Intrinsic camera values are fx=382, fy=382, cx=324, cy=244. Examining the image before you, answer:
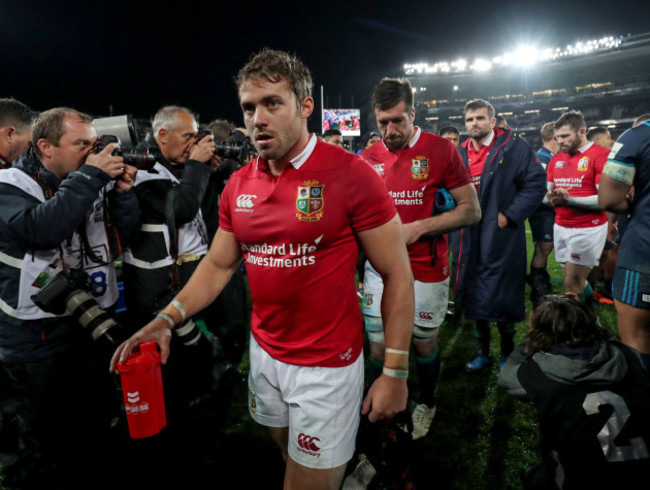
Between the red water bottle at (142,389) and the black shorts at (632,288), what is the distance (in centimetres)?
270

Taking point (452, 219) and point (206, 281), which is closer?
point (206, 281)

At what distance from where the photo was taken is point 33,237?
6.68 ft

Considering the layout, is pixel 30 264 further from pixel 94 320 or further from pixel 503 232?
pixel 503 232

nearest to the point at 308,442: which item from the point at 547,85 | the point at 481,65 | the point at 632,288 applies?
the point at 632,288

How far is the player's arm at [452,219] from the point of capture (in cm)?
266

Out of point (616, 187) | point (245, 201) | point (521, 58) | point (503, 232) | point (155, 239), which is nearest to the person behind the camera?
point (245, 201)

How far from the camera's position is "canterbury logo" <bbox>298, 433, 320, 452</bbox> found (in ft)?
5.24

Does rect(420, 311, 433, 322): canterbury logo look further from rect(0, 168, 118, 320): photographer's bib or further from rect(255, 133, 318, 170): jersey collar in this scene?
rect(0, 168, 118, 320): photographer's bib

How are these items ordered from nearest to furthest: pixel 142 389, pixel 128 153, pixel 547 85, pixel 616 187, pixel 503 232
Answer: pixel 142 389
pixel 128 153
pixel 616 187
pixel 503 232
pixel 547 85

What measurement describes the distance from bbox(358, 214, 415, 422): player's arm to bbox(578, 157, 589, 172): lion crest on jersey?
4.51m

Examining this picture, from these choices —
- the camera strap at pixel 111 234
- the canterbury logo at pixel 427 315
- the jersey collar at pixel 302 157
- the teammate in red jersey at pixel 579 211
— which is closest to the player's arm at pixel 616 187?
the canterbury logo at pixel 427 315

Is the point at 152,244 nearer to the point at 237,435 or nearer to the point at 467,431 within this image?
the point at 237,435

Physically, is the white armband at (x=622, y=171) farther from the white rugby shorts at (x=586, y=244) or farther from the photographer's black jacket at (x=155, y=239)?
the photographer's black jacket at (x=155, y=239)

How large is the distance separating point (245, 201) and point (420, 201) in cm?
156
